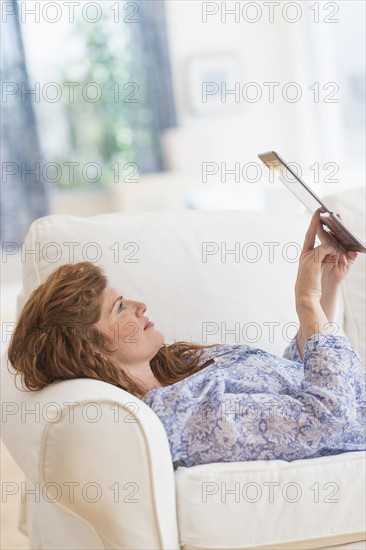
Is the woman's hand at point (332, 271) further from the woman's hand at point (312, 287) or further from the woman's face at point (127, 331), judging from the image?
the woman's face at point (127, 331)

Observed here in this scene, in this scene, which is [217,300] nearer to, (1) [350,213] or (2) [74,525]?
(1) [350,213]

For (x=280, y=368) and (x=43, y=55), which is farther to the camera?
(x=43, y=55)

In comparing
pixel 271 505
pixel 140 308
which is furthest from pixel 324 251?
pixel 271 505

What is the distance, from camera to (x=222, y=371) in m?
1.73

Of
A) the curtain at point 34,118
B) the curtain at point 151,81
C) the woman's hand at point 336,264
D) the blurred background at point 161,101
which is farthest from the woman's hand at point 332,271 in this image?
the curtain at point 151,81

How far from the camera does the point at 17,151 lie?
6.32m

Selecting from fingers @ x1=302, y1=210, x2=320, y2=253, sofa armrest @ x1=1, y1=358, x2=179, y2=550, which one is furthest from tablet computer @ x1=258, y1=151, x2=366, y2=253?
sofa armrest @ x1=1, y1=358, x2=179, y2=550

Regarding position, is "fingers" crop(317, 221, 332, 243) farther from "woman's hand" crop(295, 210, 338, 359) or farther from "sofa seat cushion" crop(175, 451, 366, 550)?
"sofa seat cushion" crop(175, 451, 366, 550)

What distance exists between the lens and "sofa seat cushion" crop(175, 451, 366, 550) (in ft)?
4.84

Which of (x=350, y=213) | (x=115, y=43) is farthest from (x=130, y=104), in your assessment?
(x=350, y=213)

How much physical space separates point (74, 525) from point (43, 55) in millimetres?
5516

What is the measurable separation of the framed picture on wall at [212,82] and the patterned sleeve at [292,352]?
4970 millimetres

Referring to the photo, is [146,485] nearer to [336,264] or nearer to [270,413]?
[270,413]

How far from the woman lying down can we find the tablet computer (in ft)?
0.10
